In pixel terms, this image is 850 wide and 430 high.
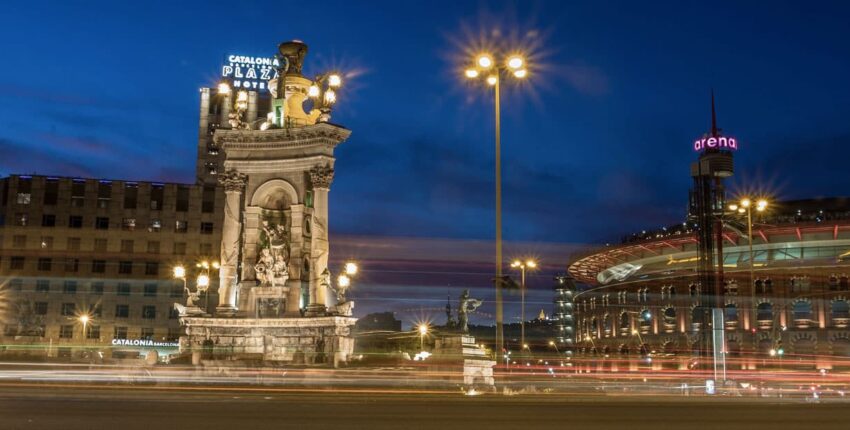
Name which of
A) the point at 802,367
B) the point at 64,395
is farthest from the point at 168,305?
the point at 64,395

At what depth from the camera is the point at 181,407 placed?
18.0 m

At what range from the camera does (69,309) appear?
281 ft

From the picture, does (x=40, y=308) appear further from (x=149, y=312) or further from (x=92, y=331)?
(x=149, y=312)

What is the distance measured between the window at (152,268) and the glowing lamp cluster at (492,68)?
71093mm

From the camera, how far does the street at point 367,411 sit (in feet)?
49.5

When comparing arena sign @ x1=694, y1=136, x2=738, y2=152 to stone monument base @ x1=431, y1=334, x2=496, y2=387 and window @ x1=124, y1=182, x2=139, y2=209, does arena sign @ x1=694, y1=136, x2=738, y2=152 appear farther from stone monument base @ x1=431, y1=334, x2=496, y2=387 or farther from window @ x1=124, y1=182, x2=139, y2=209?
stone monument base @ x1=431, y1=334, x2=496, y2=387

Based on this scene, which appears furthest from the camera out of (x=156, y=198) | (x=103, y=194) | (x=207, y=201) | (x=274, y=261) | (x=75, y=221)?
(x=207, y=201)

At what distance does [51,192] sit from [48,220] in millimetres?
3045

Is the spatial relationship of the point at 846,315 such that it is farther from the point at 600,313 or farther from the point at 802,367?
the point at 600,313

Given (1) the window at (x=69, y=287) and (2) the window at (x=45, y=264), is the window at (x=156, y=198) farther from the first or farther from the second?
(2) the window at (x=45, y=264)

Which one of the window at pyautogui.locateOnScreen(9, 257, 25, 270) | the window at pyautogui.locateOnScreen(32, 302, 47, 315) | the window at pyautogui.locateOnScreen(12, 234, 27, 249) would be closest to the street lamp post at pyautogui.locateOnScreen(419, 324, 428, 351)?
the window at pyautogui.locateOnScreen(32, 302, 47, 315)

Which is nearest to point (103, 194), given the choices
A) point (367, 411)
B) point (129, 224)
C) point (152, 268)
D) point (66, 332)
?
point (129, 224)

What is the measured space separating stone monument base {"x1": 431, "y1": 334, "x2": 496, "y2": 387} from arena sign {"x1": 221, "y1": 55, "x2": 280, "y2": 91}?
3408 inches

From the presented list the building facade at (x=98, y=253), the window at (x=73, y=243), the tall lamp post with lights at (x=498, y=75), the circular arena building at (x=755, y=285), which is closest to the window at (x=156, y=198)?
the building facade at (x=98, y=253)
